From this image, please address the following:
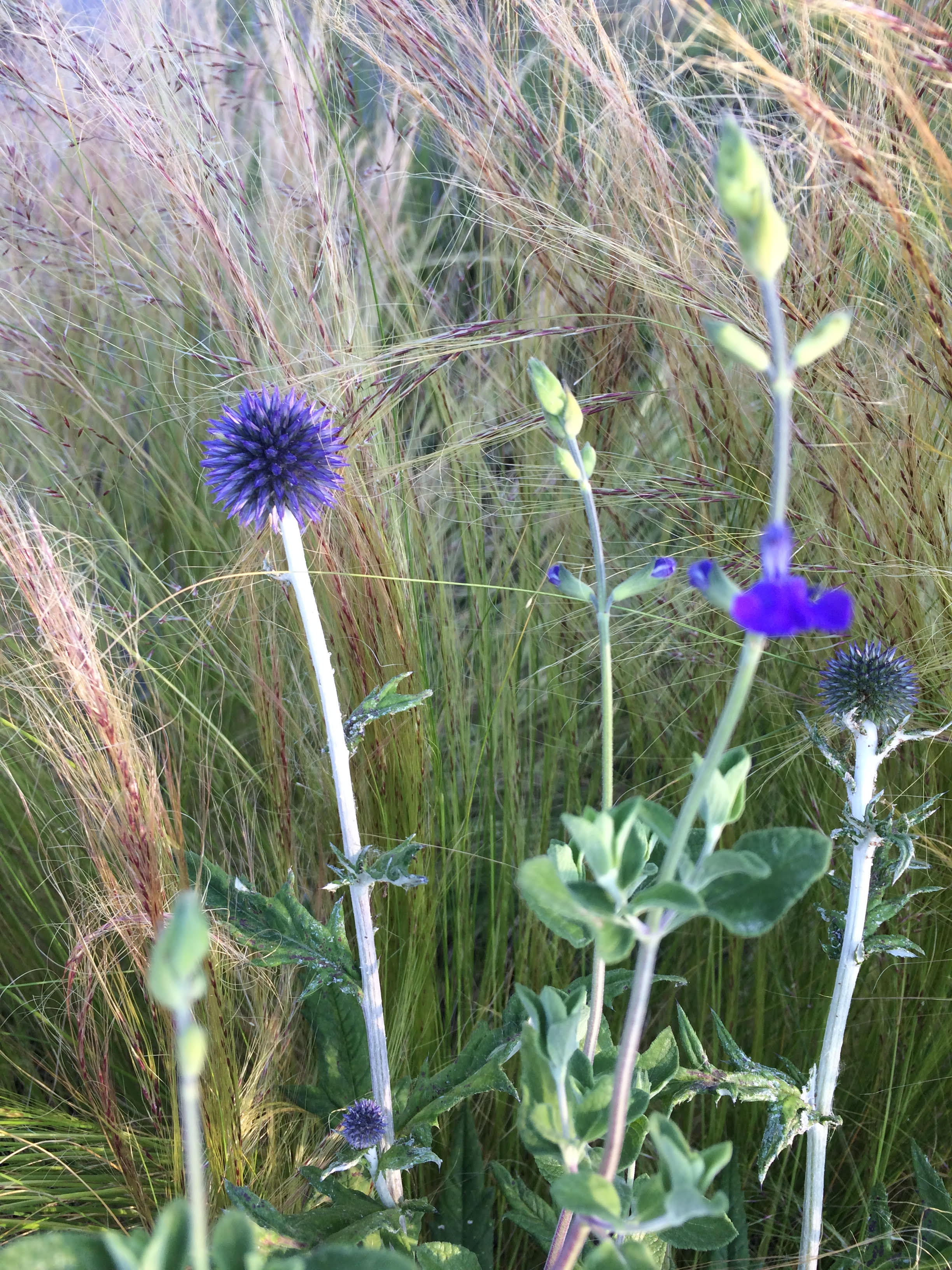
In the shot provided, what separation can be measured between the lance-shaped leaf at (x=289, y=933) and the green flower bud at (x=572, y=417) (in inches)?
14.1

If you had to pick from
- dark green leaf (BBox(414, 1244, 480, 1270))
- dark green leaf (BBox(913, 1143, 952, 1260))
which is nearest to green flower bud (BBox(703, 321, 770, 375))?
dark green leaf (BBox(414, 1244, 480, 1270))

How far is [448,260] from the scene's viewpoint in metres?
1.14

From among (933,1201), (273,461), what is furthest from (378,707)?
(933,1201)

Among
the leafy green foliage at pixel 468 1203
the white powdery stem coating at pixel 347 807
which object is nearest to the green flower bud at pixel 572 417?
the white powdery stem coating at pixel 347 807

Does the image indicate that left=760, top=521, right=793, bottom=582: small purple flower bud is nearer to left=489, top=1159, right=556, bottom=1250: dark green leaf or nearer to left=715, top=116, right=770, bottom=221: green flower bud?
left=715, top=116, right=770, bottom=221: green flower bud

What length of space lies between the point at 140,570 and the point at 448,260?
1.56ft

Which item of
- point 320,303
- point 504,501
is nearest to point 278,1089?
point 504,501

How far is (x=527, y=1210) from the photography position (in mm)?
709

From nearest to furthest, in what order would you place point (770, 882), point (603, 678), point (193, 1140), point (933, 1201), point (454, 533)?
point (193, 1140) → point (770, 882) → point (603, 678) → point (933, 1201) → point (454, 533)

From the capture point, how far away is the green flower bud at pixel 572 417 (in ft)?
1.67

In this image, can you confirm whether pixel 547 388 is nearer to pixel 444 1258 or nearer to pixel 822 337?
pixel 822 337

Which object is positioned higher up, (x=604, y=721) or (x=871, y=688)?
(x=871, y=688)

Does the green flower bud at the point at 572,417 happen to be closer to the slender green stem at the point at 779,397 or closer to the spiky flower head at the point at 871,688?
the slender green stem at the point at 779,397

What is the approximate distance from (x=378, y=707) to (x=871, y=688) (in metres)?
0.35
